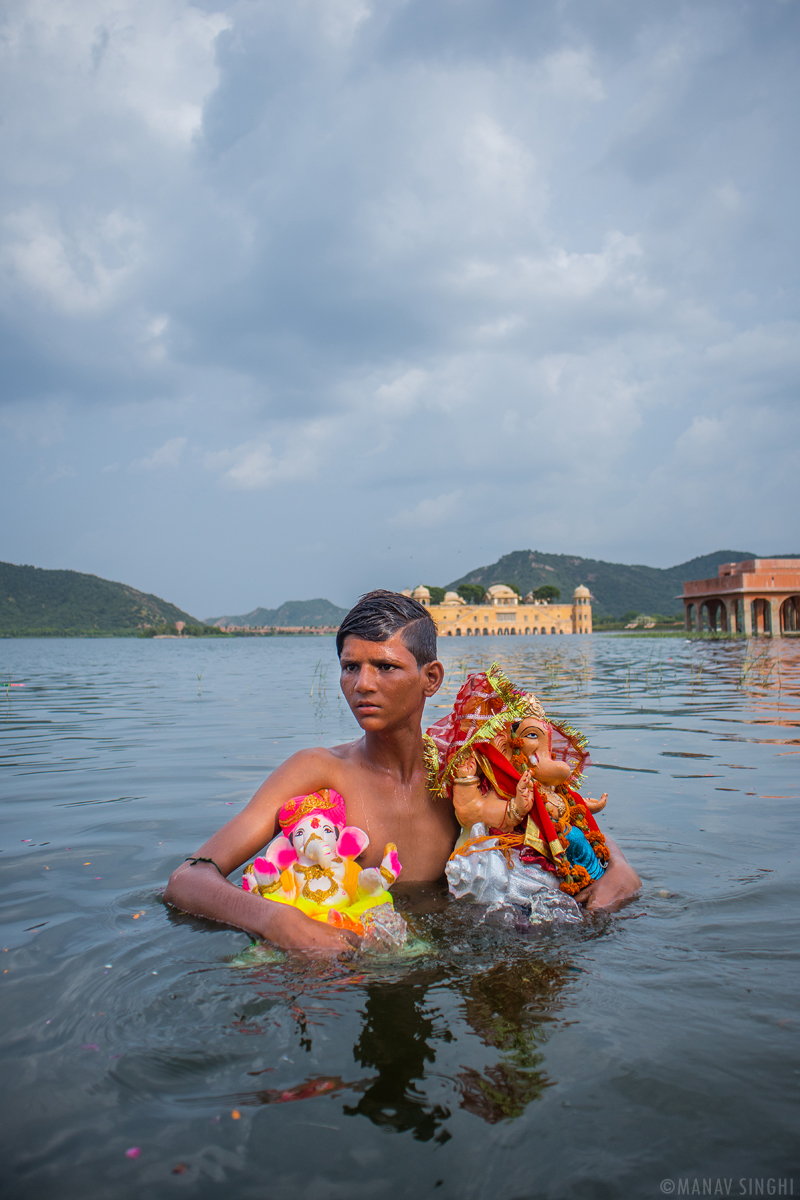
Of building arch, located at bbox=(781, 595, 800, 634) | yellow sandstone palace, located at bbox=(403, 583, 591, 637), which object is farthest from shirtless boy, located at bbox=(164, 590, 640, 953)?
yellow sandstone palace, located at bbox=(403, 583, 591, 637)

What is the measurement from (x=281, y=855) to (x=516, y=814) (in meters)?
0.89

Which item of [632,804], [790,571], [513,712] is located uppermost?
[790,571]

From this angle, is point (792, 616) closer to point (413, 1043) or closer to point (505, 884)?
point (505, 884)

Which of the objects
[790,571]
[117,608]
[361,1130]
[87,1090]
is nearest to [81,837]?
[87,1090]

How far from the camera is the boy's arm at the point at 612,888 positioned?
8.93 feet

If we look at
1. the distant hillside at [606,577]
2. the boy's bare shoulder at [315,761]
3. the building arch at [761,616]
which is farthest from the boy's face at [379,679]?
Answer: the distant hillside at [606,577]

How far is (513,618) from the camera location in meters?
103

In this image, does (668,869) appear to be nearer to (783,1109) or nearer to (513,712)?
(513,712)

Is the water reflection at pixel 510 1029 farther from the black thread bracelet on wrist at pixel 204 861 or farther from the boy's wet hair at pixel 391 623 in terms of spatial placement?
the boy's wet hair at pixel 391 623

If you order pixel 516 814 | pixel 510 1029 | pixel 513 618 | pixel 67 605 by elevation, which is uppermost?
pixel 67 605

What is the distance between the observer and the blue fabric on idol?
106 inches

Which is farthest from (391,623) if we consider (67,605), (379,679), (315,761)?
(67,605)

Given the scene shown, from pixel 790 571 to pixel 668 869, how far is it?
3605 centimetres

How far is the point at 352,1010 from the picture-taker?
196 cm
